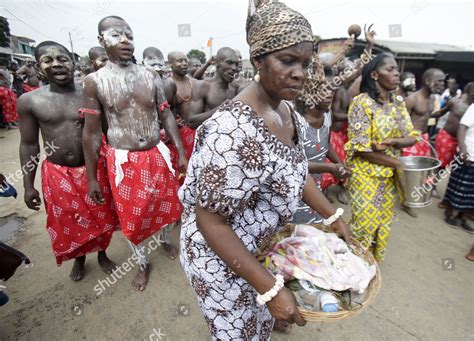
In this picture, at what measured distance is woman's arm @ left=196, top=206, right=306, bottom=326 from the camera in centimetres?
100

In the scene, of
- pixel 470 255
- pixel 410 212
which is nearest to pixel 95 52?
pixel 410 212

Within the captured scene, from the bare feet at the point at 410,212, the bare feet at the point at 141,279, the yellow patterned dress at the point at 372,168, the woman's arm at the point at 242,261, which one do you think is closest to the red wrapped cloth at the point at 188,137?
the bare feet at the point at 141,279

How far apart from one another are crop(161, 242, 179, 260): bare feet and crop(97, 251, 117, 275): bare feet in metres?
0.56

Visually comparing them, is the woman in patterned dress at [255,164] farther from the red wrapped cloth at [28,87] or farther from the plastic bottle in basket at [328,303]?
the red wrapped cloth at [28,87]

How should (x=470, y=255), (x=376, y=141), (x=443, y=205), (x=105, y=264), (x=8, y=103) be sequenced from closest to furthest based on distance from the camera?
(x=376, y=141) → (x=105, y=264) → (x=470, y=255) → (x=443, y=205) → (x=8, y=103)

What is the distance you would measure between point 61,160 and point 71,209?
0.45m

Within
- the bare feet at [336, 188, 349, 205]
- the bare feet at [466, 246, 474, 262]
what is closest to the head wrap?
the bare feet at [466, 246, 474, 262]

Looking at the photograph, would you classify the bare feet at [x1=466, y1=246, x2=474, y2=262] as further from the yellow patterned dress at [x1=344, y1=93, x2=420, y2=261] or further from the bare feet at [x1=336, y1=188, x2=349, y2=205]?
the bare feet at [x1=336, y1=188, x2=349, y2=205]

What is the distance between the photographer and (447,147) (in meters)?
4.16

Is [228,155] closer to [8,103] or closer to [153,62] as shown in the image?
[153,62]

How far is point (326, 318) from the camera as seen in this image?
1084 millimetres

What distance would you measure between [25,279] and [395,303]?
3609 mm

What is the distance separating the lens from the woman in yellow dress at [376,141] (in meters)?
2.36

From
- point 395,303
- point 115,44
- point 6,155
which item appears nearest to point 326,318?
point 395,303
